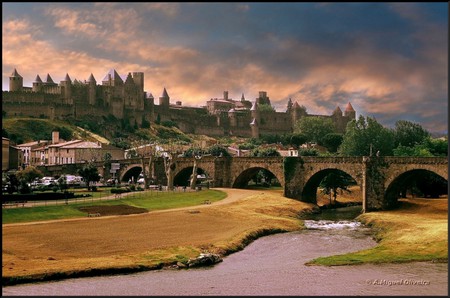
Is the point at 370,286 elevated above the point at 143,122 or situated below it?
below

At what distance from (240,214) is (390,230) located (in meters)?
14.0

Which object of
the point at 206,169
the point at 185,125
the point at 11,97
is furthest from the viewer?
the point at 185,125

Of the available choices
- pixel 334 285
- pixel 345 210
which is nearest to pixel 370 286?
pixel 334 285

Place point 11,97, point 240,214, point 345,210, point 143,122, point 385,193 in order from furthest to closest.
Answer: point 143,122 → point 11,97 → point 345,210 → point 385,193 → point 240,214

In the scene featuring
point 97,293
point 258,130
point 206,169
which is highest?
point 258,130

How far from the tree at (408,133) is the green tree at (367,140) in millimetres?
6736

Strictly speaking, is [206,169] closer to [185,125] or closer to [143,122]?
[143,122]

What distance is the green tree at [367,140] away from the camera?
108 m

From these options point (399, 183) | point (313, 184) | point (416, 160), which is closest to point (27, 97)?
point (313, 184)

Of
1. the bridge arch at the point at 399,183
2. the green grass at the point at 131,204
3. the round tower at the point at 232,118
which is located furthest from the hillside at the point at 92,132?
the bridge arch at the point at 399,183

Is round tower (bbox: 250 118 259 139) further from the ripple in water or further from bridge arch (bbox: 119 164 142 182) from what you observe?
the ripple in water

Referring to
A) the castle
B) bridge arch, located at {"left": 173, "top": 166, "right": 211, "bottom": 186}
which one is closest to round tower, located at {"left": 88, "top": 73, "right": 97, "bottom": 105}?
the castle

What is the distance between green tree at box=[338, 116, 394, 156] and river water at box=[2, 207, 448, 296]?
237ft

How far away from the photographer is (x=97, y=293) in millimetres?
27266
